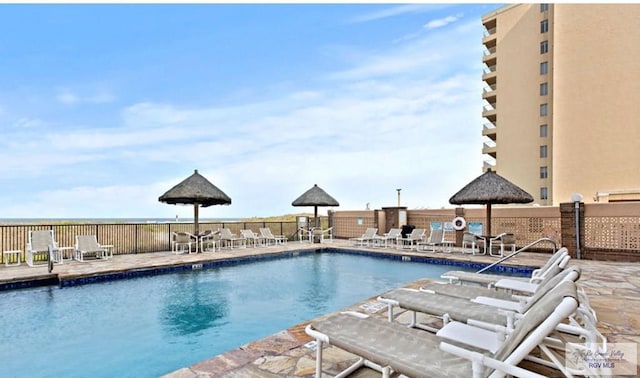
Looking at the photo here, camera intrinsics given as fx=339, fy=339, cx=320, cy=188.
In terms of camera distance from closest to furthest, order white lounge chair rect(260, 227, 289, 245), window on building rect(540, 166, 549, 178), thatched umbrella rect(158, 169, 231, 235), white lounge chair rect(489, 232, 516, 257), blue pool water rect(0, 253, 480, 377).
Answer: blue pool water rect(0, 253, 480, 377), white lounge chair rect(489, 232, 516, 257), thatched umbrella rect(158, 169, 231, 235), white lounge chair rect(260, 227, 289, 245), window on building rect(540, 166, 549, 178)

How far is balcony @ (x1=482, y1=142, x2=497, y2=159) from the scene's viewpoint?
25.2 meters

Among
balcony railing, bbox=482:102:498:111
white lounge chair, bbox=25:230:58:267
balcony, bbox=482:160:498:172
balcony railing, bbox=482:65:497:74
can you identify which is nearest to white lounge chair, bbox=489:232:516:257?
white lounge chair, bbox=25:230:58:267

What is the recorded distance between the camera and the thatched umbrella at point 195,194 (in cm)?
1040

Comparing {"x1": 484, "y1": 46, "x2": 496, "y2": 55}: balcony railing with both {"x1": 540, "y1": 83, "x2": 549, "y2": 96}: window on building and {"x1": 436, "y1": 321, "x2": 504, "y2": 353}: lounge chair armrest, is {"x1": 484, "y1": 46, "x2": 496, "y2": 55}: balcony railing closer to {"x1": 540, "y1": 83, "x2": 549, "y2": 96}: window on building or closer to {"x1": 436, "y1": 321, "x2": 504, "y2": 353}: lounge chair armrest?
{"x1": 540, "y1": 83, "x2": 549, "y2": 96}: window on building

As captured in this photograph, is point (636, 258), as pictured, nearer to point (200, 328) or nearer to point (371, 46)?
point (371, 46)

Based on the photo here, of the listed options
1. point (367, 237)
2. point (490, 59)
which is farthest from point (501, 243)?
point (490, 59)

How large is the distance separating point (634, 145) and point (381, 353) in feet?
81.0

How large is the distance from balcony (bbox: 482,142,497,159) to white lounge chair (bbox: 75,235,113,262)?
24787 millimetres

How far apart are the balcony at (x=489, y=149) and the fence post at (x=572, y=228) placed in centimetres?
1660

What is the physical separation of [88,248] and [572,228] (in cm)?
1323

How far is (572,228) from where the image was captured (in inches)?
381

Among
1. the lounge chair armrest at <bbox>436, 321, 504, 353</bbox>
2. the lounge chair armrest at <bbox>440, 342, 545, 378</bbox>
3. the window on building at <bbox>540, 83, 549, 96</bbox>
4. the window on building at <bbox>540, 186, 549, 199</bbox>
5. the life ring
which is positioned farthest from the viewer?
the window on building at <bbox>540, 83, 549, 96</bbox>

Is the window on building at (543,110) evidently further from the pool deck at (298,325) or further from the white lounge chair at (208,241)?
the white lounge chair at (208,241)

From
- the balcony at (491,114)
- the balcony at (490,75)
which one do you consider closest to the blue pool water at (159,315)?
the balcony at (491,114)
